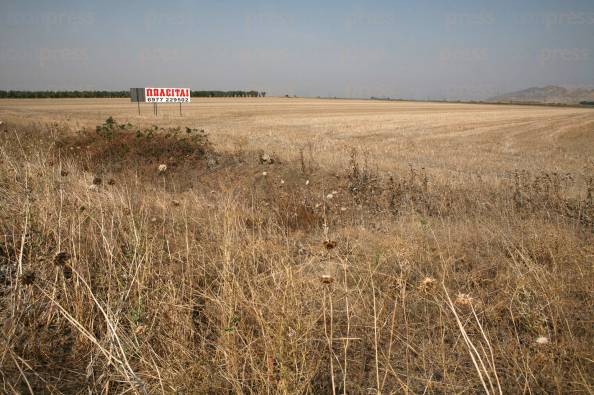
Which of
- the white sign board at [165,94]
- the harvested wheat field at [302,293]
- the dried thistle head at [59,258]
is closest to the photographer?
the harvested wheat field at [302,293]

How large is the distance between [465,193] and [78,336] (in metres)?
6.53

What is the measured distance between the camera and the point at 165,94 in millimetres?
34906

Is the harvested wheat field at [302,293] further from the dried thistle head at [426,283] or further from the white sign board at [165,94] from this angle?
the white sign board at [165,94]

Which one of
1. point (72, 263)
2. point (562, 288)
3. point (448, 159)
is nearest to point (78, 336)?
point (72, 263)

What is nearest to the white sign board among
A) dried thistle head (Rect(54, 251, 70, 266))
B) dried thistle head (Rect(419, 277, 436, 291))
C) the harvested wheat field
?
the harvested wheat field

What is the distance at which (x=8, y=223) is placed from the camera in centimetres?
346

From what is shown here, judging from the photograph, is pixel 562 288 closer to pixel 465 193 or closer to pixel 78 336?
pixel 78 336

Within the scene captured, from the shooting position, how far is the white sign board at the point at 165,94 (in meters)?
34.3

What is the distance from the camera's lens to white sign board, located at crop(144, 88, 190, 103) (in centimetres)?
3434

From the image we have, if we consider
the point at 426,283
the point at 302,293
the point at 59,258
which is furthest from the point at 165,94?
the point at 426,283

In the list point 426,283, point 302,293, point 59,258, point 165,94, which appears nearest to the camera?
point 59,258

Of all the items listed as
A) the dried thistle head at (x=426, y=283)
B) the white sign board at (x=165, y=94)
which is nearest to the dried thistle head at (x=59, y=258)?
the dried thistle head at (x=426, y=283)

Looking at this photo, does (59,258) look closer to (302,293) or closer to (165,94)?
(302,293)

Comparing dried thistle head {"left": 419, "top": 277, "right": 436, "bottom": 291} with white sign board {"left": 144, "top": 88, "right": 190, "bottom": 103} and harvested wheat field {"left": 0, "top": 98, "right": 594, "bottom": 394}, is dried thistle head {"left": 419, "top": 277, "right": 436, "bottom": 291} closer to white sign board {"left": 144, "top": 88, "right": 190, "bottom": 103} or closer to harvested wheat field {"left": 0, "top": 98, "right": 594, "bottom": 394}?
harvested wheat field {"left": 0, "top": 98, "right": 594, "bottom": 394}
